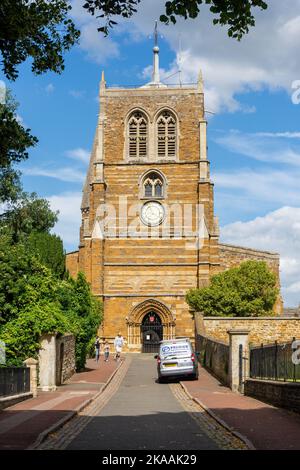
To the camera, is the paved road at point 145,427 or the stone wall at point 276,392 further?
the stone wall at point 276,392

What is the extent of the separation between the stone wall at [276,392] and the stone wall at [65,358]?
7.97 metres

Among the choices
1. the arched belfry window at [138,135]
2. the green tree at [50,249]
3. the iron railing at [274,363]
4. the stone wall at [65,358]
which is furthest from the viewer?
the arched belfry window at [138,135]

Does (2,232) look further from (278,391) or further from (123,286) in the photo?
(278,391)

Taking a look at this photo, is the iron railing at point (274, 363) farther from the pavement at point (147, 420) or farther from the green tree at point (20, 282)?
the green tree at point (20, 282)

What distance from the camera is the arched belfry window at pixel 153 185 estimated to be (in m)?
53.4

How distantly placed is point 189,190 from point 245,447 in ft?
139

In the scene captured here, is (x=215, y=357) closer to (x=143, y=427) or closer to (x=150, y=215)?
(x=143, y=427)

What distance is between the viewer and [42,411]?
1717 cm

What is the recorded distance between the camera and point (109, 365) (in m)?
39.4

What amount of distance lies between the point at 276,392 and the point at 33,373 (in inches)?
311

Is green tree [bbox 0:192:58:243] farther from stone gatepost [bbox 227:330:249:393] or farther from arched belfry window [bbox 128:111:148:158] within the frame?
stone gatepost [bbox 227:330:249:393]

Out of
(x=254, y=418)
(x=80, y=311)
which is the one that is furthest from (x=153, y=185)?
(x=254, y=418)

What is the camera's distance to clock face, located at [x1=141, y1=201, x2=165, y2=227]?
5228 centimetres

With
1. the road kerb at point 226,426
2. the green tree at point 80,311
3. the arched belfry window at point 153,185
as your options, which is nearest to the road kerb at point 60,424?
the road kerb at point 226,426
